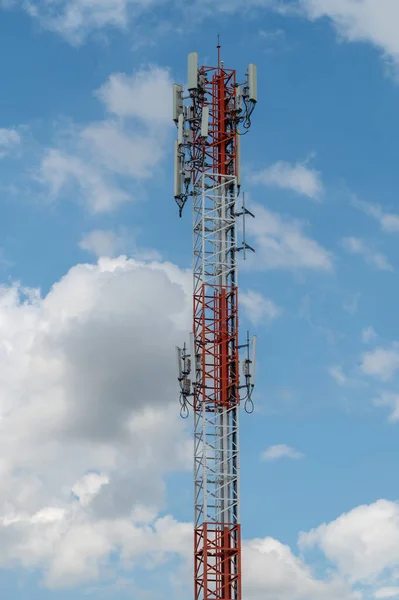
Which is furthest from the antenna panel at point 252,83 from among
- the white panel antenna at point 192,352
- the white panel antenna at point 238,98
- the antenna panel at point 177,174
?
the white panel antenna at point 192,352

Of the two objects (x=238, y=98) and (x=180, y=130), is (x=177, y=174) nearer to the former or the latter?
(x=180, y=130)

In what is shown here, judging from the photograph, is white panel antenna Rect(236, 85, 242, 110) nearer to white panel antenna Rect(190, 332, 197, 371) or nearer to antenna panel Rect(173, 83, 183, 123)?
antenna panel Rect(173, 83, 183, 123)

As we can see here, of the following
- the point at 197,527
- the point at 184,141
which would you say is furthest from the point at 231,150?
the point at 197,527

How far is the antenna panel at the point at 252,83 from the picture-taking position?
10006cm

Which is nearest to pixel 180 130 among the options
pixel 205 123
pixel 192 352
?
pixel 205 123

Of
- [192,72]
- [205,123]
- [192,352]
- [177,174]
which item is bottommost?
[192,352]

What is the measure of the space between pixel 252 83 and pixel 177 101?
6.31m

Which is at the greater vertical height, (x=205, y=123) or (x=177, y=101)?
(x=177, y=101)

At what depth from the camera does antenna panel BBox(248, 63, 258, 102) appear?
328ft

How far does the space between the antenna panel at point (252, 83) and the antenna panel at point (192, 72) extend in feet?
13.9

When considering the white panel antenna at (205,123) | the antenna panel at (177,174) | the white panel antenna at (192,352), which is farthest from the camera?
the antenna panel at (177,174)

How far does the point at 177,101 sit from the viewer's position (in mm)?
102312

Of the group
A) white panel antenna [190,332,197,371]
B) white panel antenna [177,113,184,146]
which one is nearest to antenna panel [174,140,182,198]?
white panel antenna [177,113,184,146]

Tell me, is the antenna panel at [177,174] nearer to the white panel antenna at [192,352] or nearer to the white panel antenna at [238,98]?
the white panel antenna at [238,98]
